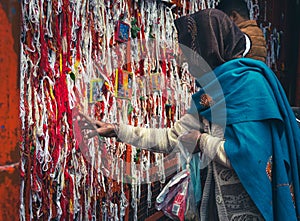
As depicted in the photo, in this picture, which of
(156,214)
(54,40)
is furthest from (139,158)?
(54,40)

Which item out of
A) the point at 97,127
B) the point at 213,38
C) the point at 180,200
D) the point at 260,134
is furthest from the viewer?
the point at 180,200

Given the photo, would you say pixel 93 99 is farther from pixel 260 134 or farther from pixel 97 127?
pixel 260 134

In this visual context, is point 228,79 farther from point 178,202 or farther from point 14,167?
point 14,167

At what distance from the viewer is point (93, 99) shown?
2.42 metres

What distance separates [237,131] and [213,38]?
0.46 metres

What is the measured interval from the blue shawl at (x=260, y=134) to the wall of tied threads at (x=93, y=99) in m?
0.78

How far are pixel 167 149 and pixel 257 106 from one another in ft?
1.94

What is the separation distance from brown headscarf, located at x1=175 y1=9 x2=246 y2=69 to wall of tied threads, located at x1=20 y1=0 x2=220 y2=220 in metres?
0.65

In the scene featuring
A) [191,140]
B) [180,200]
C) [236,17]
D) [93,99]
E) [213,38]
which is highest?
[236,17]

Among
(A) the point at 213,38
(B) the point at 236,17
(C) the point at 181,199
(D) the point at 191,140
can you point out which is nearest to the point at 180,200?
(C) the point at 181,199

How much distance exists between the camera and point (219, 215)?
1984 millimetres

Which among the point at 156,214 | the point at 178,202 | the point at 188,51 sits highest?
the point at 188,51

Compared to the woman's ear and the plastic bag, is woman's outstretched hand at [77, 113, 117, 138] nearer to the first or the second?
the plastic bag

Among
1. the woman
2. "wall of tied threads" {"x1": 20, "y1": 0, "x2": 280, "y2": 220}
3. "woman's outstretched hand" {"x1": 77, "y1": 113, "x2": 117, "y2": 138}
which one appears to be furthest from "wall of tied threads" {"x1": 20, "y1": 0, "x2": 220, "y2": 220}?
the woman
